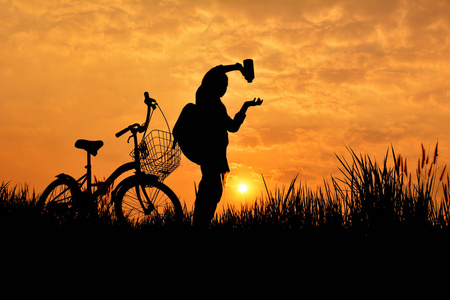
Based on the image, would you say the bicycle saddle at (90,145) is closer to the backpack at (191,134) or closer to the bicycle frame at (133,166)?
the bicycle frame at (133,166)

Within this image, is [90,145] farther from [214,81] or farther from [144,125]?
[214,81]

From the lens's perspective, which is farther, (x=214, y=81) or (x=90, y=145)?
(x=90, y=145)

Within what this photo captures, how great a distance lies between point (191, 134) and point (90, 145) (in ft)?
7.36

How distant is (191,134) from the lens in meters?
5.46

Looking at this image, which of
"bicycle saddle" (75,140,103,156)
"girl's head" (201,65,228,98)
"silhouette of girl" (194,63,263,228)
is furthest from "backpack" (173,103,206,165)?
"bicycle saddle" (75,140,103,156)

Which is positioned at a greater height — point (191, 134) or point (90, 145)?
point (90, 145)

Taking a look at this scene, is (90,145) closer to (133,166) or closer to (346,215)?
(133,166)

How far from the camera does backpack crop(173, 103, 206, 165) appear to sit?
5422 mm

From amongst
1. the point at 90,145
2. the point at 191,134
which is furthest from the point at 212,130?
the point at 90,145

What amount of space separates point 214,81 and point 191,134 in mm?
690

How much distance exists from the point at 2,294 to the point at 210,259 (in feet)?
6.11

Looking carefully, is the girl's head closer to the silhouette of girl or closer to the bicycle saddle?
the silhouette of girl

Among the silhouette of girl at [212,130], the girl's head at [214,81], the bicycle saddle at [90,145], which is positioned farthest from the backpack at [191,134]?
the bicycle saddle at [90,145]

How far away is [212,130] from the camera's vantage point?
5402mm
